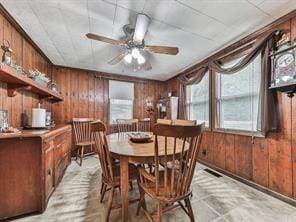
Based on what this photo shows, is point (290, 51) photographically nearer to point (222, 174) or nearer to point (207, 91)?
point (207, 91)

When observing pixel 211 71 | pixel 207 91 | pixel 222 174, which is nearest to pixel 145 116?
pixel 207 91

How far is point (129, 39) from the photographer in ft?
6.79

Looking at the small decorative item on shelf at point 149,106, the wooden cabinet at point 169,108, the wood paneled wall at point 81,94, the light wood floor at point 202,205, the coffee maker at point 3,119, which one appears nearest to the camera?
the light wood floor at point 202,205

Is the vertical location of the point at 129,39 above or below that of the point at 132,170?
above

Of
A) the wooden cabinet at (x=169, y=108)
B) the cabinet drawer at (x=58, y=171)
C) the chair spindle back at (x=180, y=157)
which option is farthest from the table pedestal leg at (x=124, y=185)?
the wooden cabinet at (x=169, y=108)

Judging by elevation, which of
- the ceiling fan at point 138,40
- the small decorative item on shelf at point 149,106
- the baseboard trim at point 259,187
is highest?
the ceiling fan at point 138,40

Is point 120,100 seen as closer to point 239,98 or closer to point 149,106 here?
point 149,106

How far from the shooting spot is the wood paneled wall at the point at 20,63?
72.0 inches

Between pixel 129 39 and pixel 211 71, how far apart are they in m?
1.95

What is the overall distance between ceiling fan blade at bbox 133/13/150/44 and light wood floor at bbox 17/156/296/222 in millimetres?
2140

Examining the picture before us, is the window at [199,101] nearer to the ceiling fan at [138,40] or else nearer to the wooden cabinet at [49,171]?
the ceiling fan at [138,40]

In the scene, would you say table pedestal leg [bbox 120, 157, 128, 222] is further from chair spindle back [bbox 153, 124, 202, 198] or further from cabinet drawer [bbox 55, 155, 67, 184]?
cabinet drawer [bbox 55, 155, 67, 184]

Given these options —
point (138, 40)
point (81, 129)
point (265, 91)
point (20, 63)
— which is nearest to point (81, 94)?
point (81, 129)

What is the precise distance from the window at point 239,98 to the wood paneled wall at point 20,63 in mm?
3434
